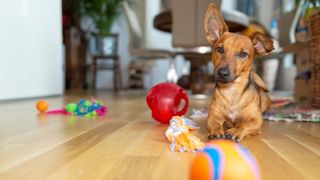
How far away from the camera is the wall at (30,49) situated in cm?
308

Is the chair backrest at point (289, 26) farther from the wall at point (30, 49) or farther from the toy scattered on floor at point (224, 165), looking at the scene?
the toy scattered on floor at point (224, 165)

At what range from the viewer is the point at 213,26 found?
62.3 inches

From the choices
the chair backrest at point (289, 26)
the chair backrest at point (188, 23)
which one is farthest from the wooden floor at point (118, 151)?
the chair backrest at point (289, 26)

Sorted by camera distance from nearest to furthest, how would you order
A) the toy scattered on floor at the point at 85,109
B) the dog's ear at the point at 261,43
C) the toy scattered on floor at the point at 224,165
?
the toy scattered on floor at the point at 224,165 → the dog's ear at the point at 261,43 → the toy scattered on floor at the point at 85,109

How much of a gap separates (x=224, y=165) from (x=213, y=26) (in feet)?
3.31

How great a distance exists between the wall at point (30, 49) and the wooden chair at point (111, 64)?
8.86 ft

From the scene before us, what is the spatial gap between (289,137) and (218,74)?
395mm

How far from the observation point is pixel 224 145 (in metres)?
0.74

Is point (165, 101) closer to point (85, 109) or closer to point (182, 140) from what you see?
point (182, 140)

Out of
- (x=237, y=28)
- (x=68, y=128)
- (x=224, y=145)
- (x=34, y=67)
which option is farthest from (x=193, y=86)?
(x=224, y=145)

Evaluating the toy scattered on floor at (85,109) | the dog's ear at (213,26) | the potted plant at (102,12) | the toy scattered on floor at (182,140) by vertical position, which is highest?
the potted plant at (102,12)

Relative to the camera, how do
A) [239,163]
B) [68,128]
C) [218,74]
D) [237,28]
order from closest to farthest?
1. [239,163]
2. [218,74]
3. [68,128]
4. [237,28]

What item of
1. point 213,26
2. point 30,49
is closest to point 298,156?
point 213,26

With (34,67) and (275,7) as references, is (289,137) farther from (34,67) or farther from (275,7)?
(275,7)
